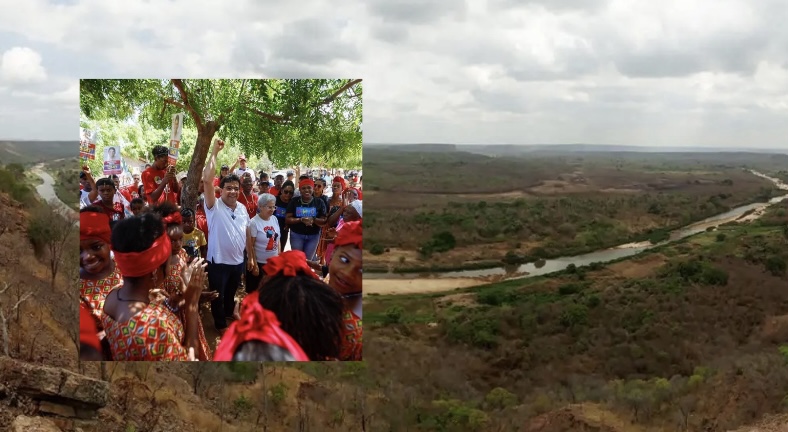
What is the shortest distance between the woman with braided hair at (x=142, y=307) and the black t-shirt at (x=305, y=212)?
1.44 m

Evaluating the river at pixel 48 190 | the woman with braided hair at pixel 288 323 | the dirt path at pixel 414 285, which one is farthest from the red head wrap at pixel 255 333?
the dirt path at pixel 414 285

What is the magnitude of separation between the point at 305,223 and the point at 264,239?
1.65 ft

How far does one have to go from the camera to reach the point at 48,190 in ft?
77.8

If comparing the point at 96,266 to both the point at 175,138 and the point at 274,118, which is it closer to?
the point at 175,138

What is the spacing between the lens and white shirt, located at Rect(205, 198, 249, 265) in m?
6.62

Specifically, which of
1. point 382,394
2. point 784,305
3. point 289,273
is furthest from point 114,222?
point 784,305

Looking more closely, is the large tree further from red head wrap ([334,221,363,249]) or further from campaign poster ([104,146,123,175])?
red head wrap ([334,221,363,249])

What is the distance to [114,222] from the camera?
244 inches

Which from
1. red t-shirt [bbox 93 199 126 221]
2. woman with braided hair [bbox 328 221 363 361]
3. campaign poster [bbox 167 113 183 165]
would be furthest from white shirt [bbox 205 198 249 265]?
woman with braided hair [bbox 328 221 363 361]

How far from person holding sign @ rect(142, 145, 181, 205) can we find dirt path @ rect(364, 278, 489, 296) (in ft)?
88.6

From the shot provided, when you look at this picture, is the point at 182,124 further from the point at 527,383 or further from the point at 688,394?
the point at 527,383

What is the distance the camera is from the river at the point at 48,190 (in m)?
18.9

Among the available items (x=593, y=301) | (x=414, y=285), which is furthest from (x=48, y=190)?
(x=593, y=301)

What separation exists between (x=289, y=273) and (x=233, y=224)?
0.85 meters
